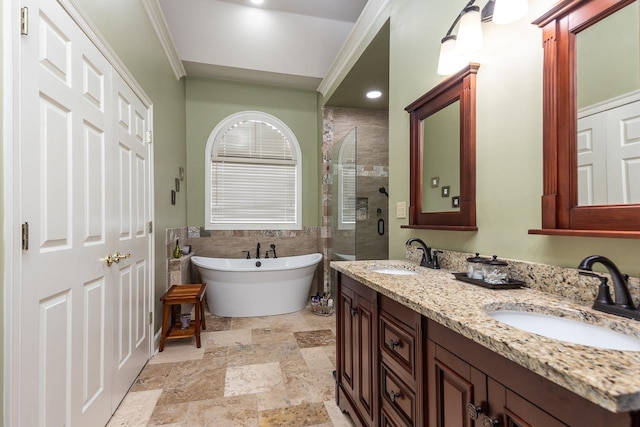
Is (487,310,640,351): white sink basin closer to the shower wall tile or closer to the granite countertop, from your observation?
the granite countertop

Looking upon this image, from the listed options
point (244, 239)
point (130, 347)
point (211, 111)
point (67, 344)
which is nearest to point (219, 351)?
point (130, 347)

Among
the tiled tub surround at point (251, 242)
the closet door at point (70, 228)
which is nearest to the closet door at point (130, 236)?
the closet door at point (70, 228)

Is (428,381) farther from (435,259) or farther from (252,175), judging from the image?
(252,175)

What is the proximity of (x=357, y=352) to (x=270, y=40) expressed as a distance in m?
3.46

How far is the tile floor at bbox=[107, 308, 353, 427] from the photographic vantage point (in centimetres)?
174

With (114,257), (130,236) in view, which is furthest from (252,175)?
(114,257)

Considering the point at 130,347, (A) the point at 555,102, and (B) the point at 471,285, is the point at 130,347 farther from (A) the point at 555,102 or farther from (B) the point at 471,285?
(A) the point at 555,102

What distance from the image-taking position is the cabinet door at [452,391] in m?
0.77

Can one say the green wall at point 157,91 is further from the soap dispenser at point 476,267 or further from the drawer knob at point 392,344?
the soap dispenser at point 476,267

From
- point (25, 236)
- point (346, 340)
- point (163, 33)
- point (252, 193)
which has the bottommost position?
point (346, 340)

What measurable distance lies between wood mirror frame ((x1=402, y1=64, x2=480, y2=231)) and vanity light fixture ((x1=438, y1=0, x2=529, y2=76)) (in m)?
0.07

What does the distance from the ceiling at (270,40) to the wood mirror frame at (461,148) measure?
1339 millimetres

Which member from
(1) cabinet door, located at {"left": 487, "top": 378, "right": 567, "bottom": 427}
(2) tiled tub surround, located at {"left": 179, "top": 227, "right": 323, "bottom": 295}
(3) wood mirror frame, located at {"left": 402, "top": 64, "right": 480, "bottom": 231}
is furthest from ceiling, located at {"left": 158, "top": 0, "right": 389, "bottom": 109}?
(1) cabinet door, located at {"left": 487, "top": 378, "right": 567, "bottom": 427}

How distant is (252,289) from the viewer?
3445mm
